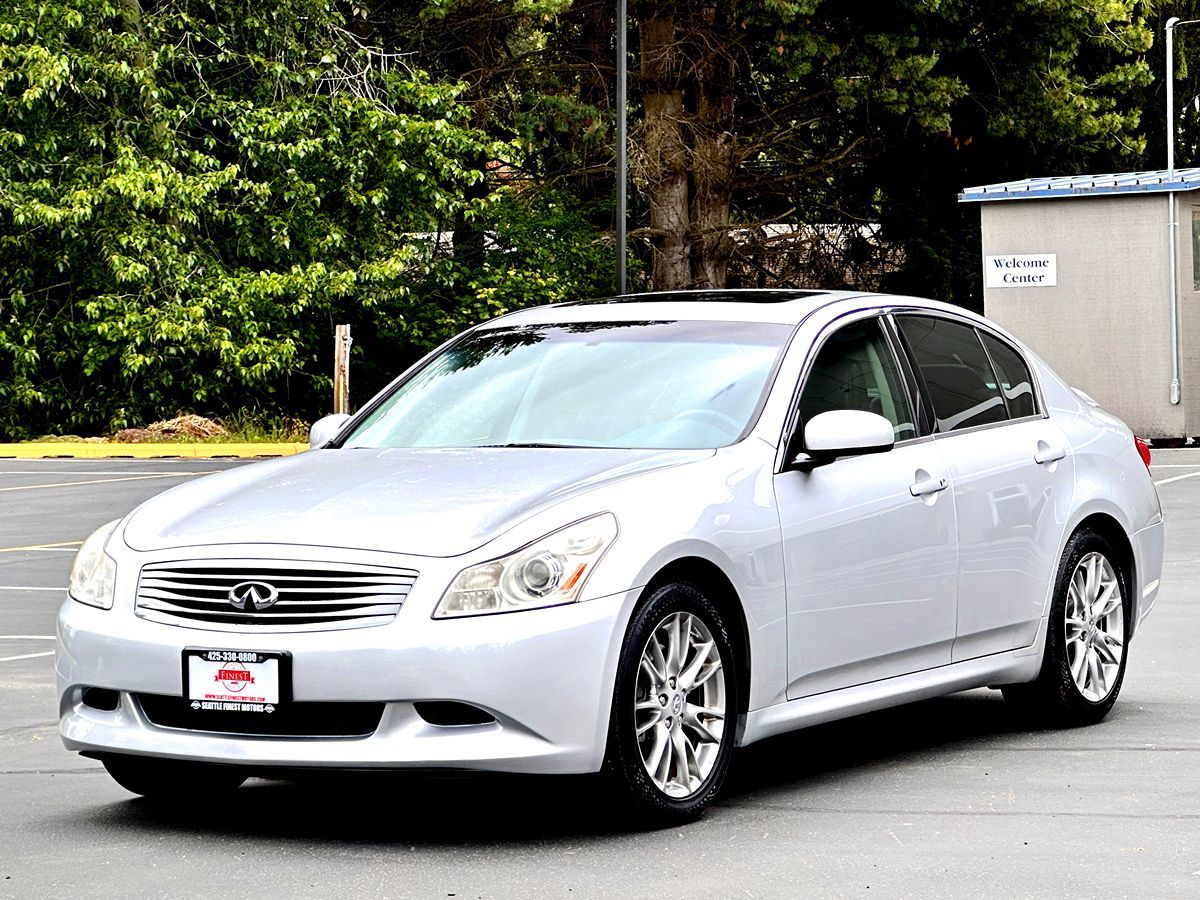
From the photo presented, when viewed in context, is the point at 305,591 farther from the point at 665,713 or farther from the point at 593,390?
the point at 593,390

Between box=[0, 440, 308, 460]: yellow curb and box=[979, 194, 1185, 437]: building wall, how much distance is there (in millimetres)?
10604

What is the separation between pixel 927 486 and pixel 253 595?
2.49 meters

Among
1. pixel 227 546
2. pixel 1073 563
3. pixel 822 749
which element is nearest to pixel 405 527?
pixel 227 546

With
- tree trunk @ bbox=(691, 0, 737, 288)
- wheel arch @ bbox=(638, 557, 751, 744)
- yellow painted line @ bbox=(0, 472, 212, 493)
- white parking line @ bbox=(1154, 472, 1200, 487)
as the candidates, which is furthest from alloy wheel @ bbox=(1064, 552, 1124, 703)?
tree trunk @ bbox=(691, 0, 737, 288)

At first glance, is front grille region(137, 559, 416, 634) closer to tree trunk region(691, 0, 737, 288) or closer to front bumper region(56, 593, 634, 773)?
front bumper region(56, 593, 634, 773)

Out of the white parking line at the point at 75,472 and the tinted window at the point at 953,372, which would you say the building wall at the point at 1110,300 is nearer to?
the white parking line at the point at 75,472

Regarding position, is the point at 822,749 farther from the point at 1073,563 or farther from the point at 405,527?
the point at 405,527

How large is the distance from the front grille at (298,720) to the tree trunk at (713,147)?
30.9 m

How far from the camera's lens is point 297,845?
6.20m

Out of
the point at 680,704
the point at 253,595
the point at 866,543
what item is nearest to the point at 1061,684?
the point at 866,543

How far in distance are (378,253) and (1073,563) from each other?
92.2 feet

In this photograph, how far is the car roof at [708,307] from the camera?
7573mm

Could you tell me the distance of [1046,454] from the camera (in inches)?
320

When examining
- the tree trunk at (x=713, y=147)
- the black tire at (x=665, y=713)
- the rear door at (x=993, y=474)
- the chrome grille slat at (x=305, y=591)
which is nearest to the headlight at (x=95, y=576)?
the chrome grille slat at (x=305, y=591)
